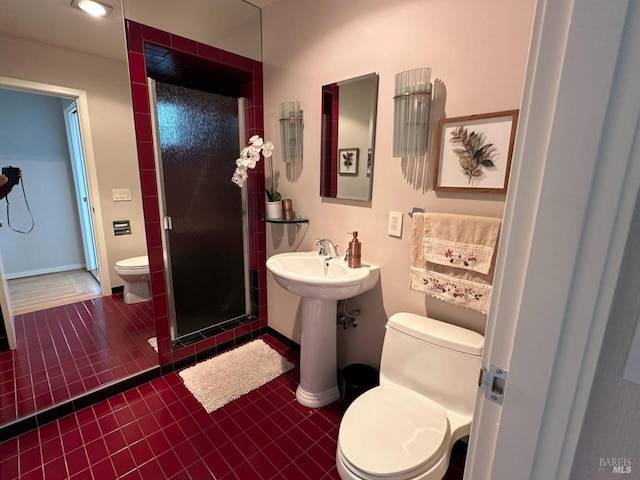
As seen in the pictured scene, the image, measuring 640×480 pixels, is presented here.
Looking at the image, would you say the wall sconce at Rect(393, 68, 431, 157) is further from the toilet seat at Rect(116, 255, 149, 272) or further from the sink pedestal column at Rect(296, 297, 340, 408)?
the toilet seat at Rect(116, 255, 149, 272)

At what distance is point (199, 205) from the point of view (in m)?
2.19

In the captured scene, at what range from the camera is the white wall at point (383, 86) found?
3.89 feet

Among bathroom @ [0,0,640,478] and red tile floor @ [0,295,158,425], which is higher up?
bathroom @ [0,0,640,478]

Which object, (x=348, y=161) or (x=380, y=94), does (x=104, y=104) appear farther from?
(x=380, y=94)

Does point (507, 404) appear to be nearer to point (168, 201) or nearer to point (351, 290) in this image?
point (351, 290)

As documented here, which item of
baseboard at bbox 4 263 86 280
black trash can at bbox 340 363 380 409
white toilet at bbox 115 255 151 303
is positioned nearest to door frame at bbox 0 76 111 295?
white toilet at bbox 115 255 151 303

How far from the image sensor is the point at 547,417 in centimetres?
46

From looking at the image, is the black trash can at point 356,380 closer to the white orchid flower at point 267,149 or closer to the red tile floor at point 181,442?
the red tile floor at point 181,442

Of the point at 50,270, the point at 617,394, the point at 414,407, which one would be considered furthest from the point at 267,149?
the point at 50,270

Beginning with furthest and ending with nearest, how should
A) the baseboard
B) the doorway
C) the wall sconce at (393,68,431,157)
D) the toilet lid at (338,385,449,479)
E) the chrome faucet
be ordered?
the baseboard, the doorway, the chrome faucet, the wall sconce at (393,68,431,157), the toilet lid at (338,385,449,479)

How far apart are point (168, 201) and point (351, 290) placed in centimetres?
140

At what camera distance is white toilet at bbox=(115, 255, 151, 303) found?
2.13 m

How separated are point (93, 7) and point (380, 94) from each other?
179cm

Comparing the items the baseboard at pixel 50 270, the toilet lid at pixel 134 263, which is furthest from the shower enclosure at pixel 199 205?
the baseboard at pixel 50 270
